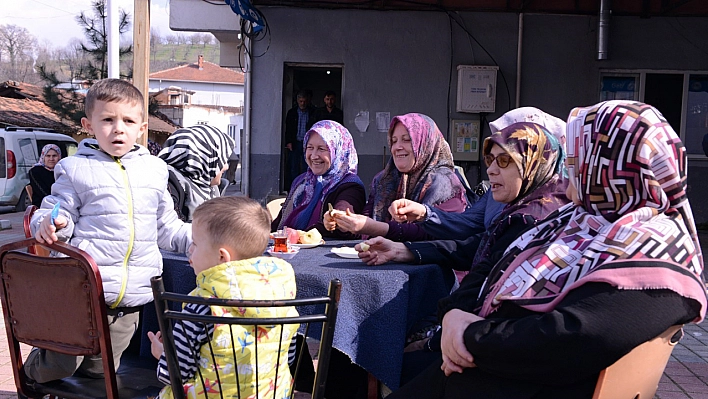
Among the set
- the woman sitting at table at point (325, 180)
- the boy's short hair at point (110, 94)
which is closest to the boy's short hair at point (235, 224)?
the boy's short hair at point (110, 94)

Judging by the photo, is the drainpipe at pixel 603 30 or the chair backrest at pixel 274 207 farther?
the drainpipe at pixel 603 30

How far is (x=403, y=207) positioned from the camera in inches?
128

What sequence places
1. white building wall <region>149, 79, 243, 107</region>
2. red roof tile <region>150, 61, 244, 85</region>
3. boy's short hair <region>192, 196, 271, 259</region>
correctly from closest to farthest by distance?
boy's short hair <region>192, 196, 271, 259</region>
white building wall <region>149, 79, 243, 107</region>
red roof tile <region>150, 61, 244, 85</region>

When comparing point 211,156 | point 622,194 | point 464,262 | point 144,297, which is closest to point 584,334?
point 622,194

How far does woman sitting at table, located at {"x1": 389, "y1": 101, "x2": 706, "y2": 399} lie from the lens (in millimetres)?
1561

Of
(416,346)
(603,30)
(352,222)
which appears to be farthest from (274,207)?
(603,30)

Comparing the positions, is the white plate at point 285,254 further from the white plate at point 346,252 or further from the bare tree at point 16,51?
the bare tree at point 16,51

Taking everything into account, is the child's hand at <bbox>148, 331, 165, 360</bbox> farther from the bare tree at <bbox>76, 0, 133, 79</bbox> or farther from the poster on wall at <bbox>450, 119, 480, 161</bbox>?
the bare tree at <bbox>76, 0, 133, 79</bbox>

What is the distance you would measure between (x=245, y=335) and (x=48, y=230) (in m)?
0.84

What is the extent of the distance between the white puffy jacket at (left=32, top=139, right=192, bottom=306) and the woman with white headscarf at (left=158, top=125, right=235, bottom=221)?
111cm

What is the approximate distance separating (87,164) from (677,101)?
9.74 meters

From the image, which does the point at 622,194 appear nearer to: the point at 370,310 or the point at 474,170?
the point at 370,310

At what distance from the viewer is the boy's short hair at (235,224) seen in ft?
6.32

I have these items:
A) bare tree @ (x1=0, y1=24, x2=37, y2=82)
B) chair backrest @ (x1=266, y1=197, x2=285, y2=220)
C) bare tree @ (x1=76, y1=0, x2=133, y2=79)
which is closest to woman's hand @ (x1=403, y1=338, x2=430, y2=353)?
chair backrest @ (x1=266, y1=197, x2=285, y2=220)
